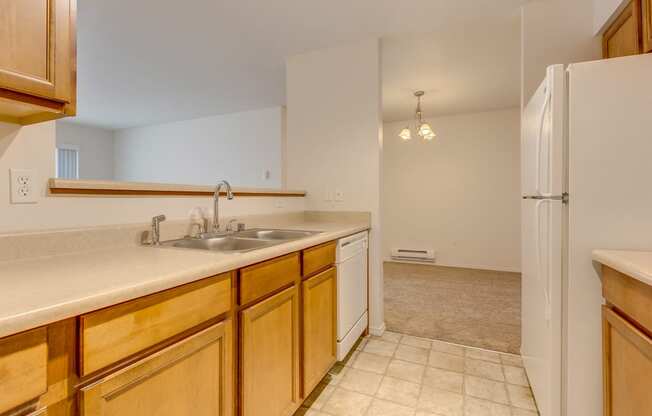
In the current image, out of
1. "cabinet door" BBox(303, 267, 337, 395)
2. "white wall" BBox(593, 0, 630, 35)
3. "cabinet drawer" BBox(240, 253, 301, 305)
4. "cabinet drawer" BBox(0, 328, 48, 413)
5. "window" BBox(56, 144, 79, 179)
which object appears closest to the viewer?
"cabinet drawer" BBox(0, 328, 48, 413)

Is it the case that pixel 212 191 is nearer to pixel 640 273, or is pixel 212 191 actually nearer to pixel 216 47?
pixel 216 47

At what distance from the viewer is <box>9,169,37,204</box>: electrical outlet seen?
995 millimetres

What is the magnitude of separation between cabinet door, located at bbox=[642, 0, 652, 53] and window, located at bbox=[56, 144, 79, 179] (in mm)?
6942

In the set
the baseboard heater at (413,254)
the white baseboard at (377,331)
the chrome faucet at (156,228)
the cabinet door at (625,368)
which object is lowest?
the white baseboard at (377,331)

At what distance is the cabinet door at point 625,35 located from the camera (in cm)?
151

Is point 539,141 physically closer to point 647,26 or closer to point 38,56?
point 647,26

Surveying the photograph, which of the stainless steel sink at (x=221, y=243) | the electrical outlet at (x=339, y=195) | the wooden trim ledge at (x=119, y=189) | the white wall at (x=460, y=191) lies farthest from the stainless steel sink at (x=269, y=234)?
the white wall at (x=460, y=191)

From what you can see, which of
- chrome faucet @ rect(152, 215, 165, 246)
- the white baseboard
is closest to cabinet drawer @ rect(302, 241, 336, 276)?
chrome faucet @ rect(152, 215, 165, 246)

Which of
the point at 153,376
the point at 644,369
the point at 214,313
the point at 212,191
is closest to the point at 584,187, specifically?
the point at 644,369

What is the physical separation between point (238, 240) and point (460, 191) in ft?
12.6

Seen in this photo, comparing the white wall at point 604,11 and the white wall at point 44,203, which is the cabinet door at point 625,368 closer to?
the white wall at point 604,11

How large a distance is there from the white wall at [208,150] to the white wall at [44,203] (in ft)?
10.2

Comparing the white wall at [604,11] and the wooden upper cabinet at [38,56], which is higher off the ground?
the white wall at [604,11]

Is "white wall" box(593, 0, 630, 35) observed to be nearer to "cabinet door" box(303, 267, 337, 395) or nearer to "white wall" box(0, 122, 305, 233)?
"cabinet door" box(303, 267, 337, 395)
